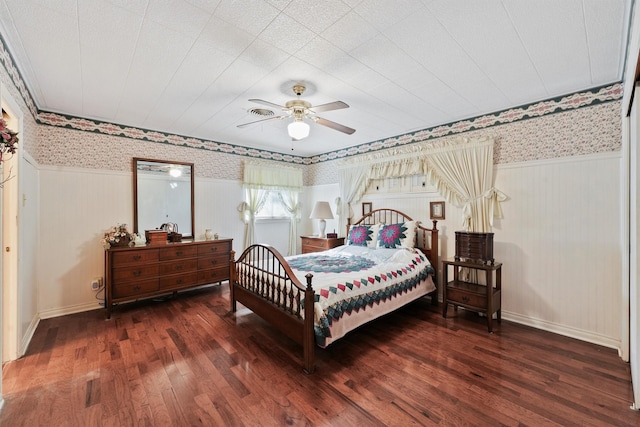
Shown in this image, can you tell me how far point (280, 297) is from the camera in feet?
8.69

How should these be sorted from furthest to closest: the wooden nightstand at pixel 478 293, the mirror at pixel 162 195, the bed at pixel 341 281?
1. the mirror at pixel 162 195
2. the wooden nightstand at pixel 478 293
3. the bed at pixel 341 281

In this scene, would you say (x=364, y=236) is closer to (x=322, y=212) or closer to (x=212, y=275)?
(x=322, y=212)

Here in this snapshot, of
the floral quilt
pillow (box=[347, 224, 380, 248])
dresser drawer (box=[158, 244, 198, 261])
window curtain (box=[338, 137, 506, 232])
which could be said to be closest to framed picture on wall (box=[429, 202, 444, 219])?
window curtain (box=[338, 137, 506, 232])

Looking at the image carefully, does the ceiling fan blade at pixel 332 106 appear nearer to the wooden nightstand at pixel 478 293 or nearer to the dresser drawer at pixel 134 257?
the wooden nightstand at pixel 478 293

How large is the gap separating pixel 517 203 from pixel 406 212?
4.80 ft

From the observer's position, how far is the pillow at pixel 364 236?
4.18m

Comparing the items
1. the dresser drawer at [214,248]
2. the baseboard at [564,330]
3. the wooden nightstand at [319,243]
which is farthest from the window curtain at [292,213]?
the baseboard at [564,330]

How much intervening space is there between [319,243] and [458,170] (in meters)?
2.62

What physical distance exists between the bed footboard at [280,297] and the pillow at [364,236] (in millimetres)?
1652

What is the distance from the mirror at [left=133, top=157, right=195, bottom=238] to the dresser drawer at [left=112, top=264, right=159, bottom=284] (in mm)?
653

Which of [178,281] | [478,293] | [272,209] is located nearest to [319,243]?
[272,209]

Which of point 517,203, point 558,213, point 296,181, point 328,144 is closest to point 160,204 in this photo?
point 296,181

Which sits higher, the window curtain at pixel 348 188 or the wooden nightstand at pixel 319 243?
the window curtain at pixel 348 188

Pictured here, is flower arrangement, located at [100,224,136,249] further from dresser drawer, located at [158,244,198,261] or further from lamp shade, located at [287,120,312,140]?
lamp shade, located at [287,120,312,140]
